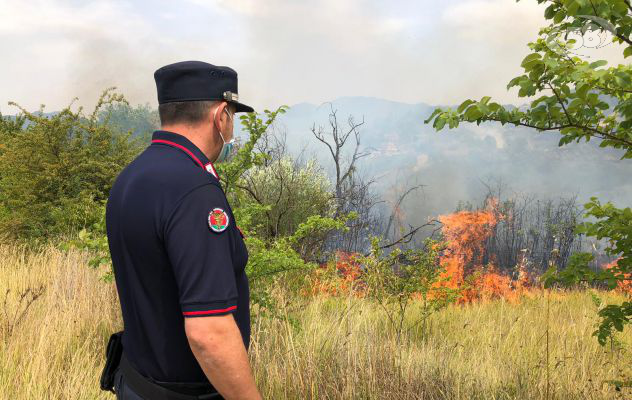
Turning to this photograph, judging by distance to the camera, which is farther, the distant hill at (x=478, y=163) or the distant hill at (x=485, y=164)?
the distant hill at (x=485, y=164)

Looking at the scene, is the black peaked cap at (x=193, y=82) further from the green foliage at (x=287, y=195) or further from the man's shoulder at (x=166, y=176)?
the green foliage at (x=287, y=195)

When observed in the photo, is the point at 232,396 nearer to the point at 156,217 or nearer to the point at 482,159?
the point at 156,217

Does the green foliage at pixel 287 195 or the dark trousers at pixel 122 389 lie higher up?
the green foliage at pixel 287 195

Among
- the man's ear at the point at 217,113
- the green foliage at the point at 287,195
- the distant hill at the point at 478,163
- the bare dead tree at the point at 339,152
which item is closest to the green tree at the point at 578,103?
the man's ear at the point at 217,113

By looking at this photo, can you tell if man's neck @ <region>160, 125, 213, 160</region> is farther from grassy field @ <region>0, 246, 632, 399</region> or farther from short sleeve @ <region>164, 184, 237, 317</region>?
grassy field @ <region>0, 246, 632, 399</region>

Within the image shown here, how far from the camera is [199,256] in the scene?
4.60 feet

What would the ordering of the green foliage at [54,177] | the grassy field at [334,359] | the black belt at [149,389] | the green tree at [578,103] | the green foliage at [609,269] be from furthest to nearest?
the green foliage at [54,177]
the grassy field at [334,359]
the green foliage at [609,269]
the green tree at [578,103]
the black belt at [149,389]

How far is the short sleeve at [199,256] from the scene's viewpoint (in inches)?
55.1

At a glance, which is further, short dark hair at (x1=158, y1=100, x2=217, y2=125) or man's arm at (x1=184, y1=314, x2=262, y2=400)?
short dark hair at (x1=158, y1=100, x2=217, y2=125)

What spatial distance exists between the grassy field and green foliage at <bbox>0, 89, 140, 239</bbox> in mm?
3466

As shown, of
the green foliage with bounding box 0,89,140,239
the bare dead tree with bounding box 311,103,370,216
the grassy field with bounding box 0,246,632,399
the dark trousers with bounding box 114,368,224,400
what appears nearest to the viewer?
the dark trousers with bounding box 114,368,224,400

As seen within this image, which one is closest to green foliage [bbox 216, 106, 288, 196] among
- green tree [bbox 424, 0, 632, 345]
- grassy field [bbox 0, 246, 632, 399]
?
grassy field [bbox 0, 246, 632, 399]

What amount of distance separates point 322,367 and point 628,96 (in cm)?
290

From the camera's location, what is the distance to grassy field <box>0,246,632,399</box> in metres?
3.42
